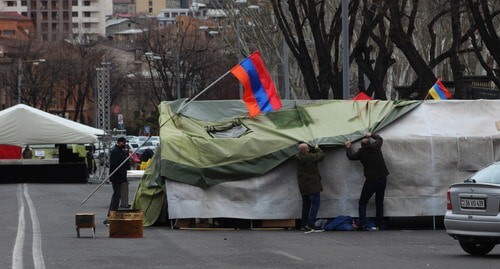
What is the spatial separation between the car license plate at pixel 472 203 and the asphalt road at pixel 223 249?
0.71 metres

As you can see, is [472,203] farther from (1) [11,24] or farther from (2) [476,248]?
(1) [11,24]

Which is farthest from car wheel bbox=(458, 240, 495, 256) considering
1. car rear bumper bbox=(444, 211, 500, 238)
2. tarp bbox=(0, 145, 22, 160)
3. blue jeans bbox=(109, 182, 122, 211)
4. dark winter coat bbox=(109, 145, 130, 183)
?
tarp bbox=(0, 145, 22, 160)

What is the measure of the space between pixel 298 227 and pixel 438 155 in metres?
2.99

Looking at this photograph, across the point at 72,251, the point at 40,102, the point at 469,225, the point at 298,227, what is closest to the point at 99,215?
the point at 298,227

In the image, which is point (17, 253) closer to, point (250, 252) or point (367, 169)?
point (250, 252)

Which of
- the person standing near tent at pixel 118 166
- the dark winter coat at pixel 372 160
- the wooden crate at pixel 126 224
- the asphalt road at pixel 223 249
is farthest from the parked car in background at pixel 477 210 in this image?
the person standing near tent at pixel 118 166

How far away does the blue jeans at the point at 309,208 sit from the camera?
2273cm

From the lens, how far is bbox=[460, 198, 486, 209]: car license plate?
55.9ft

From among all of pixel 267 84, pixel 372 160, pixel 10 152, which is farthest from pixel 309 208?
pixel 10 152

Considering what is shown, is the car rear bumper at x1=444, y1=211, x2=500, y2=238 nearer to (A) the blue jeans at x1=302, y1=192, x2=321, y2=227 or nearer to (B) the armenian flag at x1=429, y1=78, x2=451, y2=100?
(A) the blue jeans at x1=302, y1=192, x2=321, y2=227

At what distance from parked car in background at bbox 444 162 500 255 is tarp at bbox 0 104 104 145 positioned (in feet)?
107

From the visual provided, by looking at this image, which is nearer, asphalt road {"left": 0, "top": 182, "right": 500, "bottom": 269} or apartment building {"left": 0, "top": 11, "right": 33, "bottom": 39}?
asphalt road {"left": 0, "top": 182, "right": 500, "bottom": 269}

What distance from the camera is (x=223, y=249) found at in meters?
18.7

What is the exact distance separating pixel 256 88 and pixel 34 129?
24.9 meters
